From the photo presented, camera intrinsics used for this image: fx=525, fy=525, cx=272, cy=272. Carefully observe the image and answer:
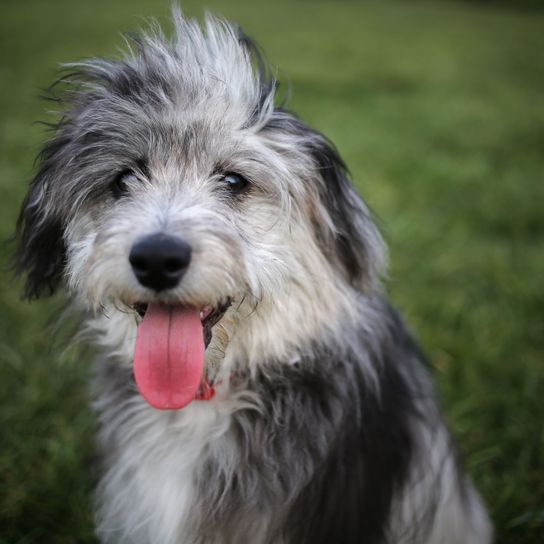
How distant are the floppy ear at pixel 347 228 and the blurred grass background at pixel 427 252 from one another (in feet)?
2.09

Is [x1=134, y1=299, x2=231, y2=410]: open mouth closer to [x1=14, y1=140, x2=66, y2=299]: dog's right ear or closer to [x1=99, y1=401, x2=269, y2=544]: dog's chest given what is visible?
[x1=99, y1=401, x2=269, y2=544]: dog's chest

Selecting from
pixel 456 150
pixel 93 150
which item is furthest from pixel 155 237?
pixel 456 150

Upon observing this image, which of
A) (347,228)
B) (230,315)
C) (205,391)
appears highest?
(347,228)

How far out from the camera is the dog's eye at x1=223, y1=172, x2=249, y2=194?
2.10 meters

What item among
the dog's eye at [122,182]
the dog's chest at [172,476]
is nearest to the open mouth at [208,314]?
the dog's chest at [172,476]

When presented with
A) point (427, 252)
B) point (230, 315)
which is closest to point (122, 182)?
point (230, 315)

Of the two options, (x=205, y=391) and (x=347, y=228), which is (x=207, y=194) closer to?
(x=347, y=228)

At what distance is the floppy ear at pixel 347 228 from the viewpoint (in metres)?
2.15

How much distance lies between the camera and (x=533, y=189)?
6086 mm

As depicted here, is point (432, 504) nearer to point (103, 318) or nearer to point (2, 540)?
point (103, 318)

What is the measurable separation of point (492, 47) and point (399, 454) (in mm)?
17180

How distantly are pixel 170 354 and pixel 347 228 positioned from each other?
2.90 ft

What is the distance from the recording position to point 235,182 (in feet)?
6.93

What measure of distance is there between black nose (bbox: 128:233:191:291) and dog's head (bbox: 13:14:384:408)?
2.1 inches
